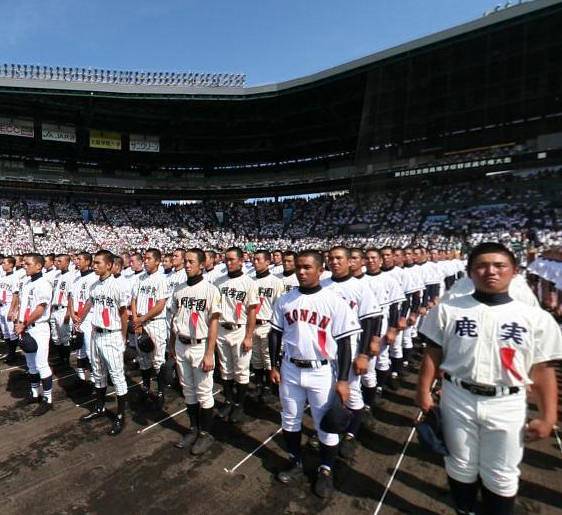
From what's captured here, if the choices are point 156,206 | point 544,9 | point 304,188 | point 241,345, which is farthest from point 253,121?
point 241,345

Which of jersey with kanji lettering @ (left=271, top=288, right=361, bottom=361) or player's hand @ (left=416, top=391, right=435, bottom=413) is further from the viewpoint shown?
jersey with kanji lettering @ (left=271, top=288, right=361, bottom=361)

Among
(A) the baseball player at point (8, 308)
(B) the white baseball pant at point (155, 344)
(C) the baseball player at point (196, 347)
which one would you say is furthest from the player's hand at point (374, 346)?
(A) the baseball player at point (8, 308)

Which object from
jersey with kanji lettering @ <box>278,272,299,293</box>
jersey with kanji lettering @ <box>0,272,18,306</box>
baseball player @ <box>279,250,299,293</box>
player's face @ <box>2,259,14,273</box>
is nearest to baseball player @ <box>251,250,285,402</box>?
jersey with kanji lettering @ <box>278,272,299,293</box>

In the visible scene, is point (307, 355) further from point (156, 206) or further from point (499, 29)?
point (156, 206)

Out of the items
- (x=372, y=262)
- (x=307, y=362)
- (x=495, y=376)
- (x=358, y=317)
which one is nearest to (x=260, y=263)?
(x=372, y=262)

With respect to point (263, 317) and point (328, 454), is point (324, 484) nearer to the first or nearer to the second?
point (328, 454)

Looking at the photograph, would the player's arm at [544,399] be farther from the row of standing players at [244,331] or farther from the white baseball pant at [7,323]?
the white baseball pant at [7,323]

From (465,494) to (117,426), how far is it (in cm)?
439

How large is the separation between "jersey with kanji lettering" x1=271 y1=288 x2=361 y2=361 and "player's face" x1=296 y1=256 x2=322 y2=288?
0.48ft

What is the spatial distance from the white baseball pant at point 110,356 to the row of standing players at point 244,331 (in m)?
0.01

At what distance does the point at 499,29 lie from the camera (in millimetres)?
23359

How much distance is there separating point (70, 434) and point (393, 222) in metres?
31.2

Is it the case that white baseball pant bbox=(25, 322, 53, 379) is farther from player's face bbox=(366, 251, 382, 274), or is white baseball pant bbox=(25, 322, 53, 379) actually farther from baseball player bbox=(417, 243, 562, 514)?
baseball player bbox=(417, 243, 562, 514)

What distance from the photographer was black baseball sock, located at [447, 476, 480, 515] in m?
2.76
